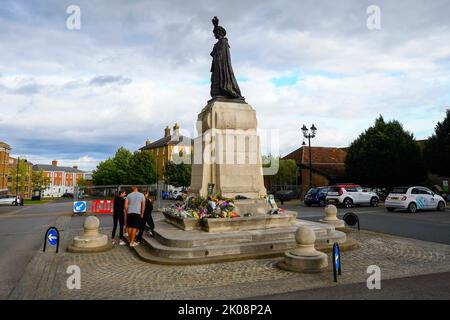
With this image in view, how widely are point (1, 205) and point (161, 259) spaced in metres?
34.5

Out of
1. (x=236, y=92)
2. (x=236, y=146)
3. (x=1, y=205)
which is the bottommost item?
(x=1, y=205)

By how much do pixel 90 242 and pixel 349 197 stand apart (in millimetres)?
19191

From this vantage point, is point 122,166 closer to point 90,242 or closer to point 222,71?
point 222,71

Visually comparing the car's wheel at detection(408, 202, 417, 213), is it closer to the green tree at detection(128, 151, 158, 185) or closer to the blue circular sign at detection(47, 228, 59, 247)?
the blue circular sign at detection(47, 228, 59, 247)

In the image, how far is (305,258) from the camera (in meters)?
6.41

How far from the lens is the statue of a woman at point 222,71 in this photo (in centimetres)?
1092

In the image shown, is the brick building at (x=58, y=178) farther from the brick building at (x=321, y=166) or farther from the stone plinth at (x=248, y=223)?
the stone plinth at (x=248, y=223)

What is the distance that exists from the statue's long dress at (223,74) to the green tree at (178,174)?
3979cm

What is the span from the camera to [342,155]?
4575 centimetres

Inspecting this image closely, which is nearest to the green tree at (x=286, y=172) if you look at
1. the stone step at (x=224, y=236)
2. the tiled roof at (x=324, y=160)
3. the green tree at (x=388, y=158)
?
A: the tiled roof at (x=324, y=160)

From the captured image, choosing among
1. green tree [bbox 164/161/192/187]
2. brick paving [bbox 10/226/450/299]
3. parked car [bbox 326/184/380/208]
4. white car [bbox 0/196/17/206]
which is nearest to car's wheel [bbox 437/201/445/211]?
parked car [bbox 326/184/380/208]
